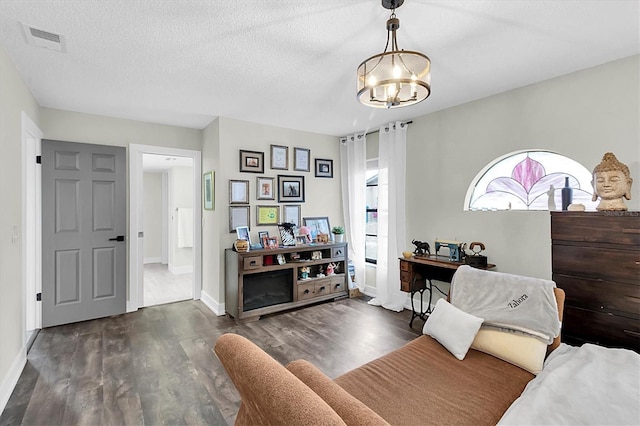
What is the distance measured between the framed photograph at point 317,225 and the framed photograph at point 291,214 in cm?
15

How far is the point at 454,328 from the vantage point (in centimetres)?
198

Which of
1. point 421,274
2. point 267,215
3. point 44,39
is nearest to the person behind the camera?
point 44,39

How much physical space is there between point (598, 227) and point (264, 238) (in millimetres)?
3311

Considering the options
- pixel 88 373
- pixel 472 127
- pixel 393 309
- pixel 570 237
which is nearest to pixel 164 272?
pixel 88 373

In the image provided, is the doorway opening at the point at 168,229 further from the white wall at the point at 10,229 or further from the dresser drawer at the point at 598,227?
the dresser drawer at the point at 598,227

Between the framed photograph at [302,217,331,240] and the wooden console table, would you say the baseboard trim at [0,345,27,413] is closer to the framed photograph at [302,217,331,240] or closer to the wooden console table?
the framed photograph at [302,217,331,240]

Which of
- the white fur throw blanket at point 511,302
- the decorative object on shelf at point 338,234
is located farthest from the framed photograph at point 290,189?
the white fur throw blanket at point 511,302

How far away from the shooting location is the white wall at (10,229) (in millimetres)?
2148

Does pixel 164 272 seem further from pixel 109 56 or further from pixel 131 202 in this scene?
pixel 109 56

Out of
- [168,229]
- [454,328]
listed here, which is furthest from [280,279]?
[168,229]

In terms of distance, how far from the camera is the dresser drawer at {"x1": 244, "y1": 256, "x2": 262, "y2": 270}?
3590 millimetres

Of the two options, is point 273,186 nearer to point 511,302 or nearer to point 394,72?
point 394,72

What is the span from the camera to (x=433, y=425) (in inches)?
50.8

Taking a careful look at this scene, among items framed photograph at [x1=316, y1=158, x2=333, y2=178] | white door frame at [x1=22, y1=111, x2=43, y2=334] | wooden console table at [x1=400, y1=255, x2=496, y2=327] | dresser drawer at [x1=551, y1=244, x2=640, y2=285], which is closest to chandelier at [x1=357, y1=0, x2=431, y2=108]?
dresser drawer at [x1=551, y1=244, x2=640, y2=285]
